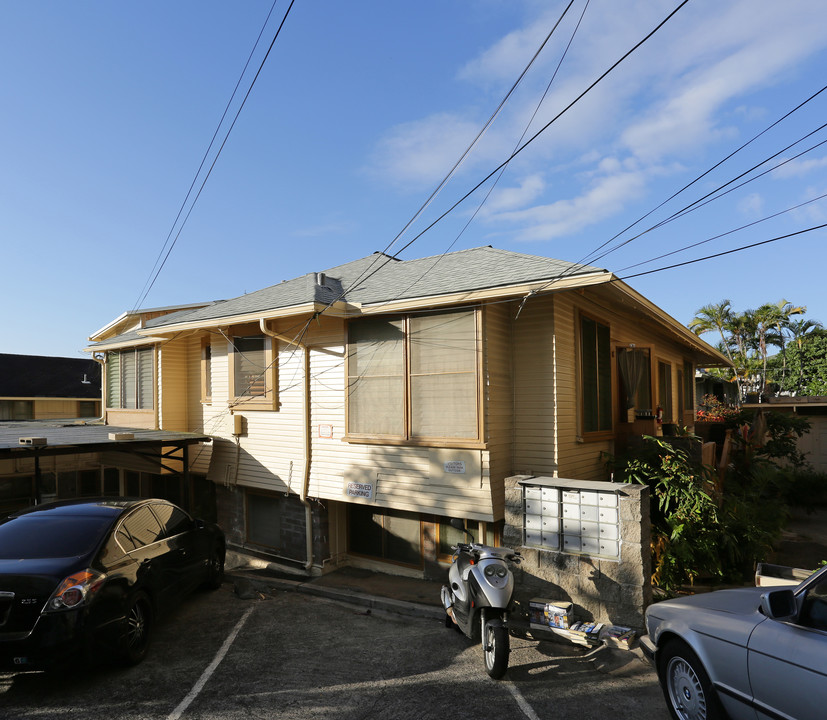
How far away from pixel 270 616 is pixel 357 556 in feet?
9.40

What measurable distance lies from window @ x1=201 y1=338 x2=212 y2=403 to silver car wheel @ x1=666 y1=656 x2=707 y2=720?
394 inches

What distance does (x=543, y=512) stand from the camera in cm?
675

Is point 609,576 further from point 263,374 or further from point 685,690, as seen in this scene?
point 263,374

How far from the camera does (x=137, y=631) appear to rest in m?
5.59

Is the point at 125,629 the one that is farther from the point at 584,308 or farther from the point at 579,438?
the point at 584,308

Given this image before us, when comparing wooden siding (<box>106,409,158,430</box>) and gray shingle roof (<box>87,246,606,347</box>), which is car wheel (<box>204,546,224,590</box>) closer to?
gray shingle roof (<box>87,246,606,347</box>)

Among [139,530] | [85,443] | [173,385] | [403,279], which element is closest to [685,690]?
[139,530]

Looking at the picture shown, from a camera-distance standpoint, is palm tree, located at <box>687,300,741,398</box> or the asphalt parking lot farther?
palm tree, located at <box>687,300,741,398</box>

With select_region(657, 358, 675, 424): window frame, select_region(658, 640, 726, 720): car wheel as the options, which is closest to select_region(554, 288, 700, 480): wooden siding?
select_region(658, 640, 726, 720): car wheel

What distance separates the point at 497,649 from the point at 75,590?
13.1 ft

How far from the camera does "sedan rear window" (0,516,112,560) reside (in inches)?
209

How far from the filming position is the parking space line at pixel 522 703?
454 cm

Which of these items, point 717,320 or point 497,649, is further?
point 717,320

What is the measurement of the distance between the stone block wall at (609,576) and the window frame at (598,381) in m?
2.57
